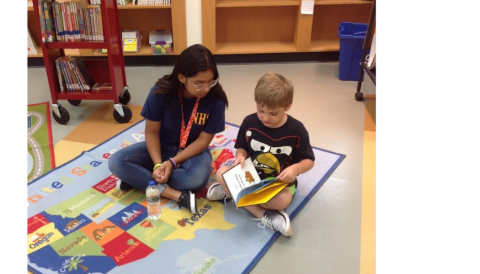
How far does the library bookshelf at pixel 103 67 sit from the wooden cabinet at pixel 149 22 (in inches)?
31.9

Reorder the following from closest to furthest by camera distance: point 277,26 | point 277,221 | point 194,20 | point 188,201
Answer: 1. point 277,221
2. point 188,201
3. point 194,20
4. point 277,26

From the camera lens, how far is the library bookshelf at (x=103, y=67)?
94.7 inches

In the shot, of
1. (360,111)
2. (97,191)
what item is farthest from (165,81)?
(360,111)

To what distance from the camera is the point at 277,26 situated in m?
3.80

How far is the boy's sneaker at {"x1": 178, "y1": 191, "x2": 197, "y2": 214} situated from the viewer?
1.74 m

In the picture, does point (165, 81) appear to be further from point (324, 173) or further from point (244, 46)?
point (244, 46)

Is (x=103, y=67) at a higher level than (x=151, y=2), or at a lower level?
lower

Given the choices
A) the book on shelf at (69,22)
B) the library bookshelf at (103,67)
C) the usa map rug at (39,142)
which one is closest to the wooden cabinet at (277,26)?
the library bookshelf at (103,67)

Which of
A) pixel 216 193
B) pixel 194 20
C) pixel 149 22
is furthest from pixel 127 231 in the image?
pixel 149 22

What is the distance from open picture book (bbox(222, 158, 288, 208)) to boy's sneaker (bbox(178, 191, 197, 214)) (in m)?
0.18

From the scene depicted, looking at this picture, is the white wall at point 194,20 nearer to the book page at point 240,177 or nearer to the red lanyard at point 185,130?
the red lanyard at point 185,130

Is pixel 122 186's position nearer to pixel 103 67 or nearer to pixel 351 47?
pixel 103 67

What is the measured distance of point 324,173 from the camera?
208cm

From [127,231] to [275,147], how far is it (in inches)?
29.8
